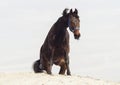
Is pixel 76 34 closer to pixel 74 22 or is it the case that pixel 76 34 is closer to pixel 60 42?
pixel 74 22

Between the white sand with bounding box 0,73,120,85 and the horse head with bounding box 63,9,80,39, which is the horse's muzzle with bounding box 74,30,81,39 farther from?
the white sand with bounding box 0,73,120,85

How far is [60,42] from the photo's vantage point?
925 inches

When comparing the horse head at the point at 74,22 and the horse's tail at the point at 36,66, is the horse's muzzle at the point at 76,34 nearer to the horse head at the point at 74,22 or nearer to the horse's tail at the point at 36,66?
the horse head at the point at 74,22

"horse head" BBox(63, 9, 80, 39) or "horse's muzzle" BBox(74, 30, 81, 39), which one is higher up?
"horse head" BBox(63, 9, 80, 39)

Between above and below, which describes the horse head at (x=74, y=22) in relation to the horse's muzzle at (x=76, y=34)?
above

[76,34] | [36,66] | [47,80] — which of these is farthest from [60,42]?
[36,66]

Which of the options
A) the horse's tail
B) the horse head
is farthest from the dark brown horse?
the horse's tail

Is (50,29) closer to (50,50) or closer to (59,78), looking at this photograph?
Result: (50,50)

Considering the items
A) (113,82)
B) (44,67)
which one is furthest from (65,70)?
(113,82)

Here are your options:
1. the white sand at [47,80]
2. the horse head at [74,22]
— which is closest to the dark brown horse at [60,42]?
the horse head at [74,22]

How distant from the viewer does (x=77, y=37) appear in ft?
74.0

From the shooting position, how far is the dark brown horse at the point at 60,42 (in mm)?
22672

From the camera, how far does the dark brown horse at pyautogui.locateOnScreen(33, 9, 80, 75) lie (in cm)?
2267

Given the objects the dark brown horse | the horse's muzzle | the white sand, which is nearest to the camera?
the white sand
